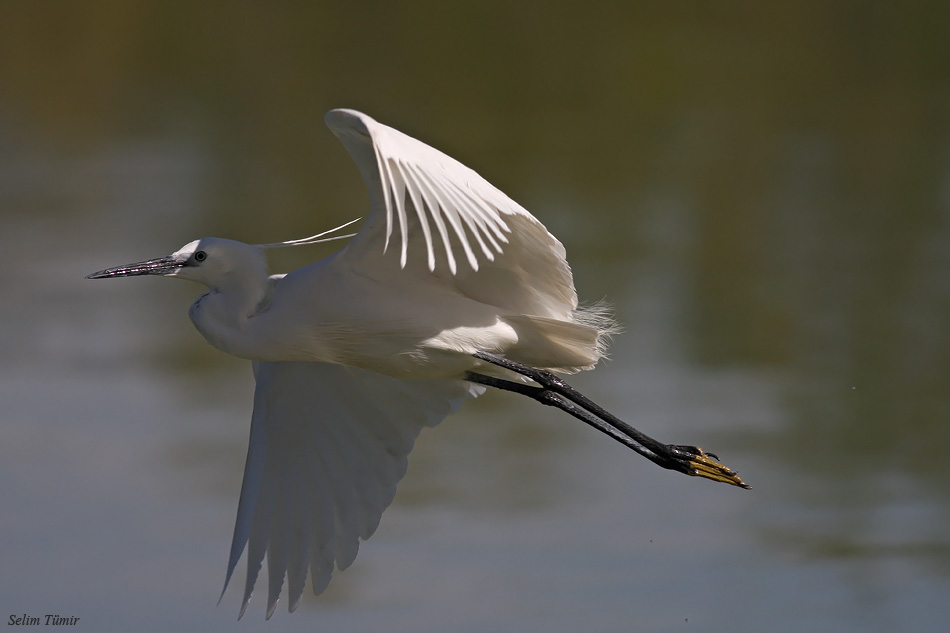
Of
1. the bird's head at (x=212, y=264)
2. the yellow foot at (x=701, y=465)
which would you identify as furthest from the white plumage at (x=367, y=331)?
the yellow foot at (x=701, y=465)

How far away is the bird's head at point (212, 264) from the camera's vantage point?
3.70 metres

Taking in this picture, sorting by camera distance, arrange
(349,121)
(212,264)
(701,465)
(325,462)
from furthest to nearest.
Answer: (325,462) < (701,465) < (212,264) < (349,121)

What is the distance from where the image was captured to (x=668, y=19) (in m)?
11.5

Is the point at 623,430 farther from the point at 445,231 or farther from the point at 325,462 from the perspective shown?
the point at 445,231

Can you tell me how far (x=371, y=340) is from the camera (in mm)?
3781

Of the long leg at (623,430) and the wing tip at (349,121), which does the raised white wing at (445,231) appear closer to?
the wing tip at (349,121)

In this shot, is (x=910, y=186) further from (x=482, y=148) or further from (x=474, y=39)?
(x=474, y=39)

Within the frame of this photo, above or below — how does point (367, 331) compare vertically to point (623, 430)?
below

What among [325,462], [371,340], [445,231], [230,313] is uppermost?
[445,231]

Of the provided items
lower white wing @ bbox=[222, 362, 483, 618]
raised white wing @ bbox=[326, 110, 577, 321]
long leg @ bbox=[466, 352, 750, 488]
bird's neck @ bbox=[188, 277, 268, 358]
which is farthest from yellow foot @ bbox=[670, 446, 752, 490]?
bird's neck @ bbox=[188, 277, 268, 358]

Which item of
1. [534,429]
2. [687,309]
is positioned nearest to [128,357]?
[534,429]

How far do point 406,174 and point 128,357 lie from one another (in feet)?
14.6

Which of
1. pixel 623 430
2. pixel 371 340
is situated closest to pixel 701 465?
pixel 623 430

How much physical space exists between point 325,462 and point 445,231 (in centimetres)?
131
